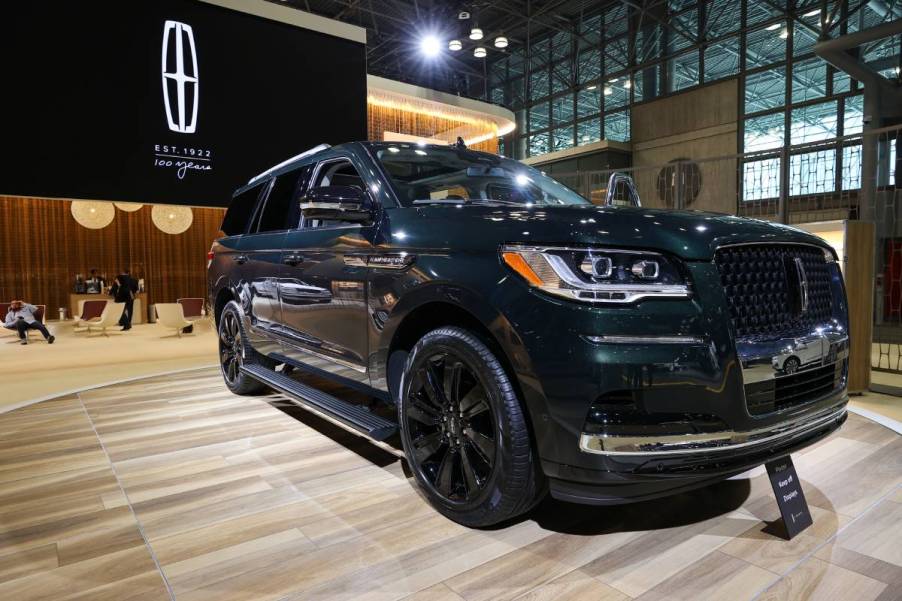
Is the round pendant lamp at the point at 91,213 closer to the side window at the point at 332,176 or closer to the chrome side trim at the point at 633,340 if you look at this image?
the side window at the point at 332,176

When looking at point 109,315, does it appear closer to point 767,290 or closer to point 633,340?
point 633,340

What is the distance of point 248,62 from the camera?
318 inches

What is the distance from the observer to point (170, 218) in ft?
42.2

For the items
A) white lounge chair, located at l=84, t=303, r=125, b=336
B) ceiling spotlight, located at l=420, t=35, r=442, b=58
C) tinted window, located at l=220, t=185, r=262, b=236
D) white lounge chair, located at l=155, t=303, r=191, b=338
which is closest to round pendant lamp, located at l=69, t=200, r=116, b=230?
white lounge chair, located at l=84, t=303, r=125, b=336

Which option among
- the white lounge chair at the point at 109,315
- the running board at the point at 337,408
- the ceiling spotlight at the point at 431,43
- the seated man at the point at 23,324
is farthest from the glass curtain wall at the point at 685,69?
the seated man at the point at 23,324

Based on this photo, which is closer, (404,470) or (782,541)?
(782,541)

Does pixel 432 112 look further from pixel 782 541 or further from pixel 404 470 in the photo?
pixel 782 541

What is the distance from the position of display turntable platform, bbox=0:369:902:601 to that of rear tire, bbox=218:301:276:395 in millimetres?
986

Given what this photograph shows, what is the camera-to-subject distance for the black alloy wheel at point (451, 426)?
1970 mm

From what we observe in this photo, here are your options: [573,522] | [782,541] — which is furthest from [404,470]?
[782,541]

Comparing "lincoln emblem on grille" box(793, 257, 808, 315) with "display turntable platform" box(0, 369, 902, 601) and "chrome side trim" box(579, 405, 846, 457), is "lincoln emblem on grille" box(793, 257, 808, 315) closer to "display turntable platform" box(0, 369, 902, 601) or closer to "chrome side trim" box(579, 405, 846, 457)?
"chrome side trim" box(579, 405, 846, 457)

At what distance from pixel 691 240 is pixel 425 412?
1121mm

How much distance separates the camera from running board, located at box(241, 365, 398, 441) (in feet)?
7.60

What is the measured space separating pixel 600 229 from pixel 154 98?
24.6 ft
